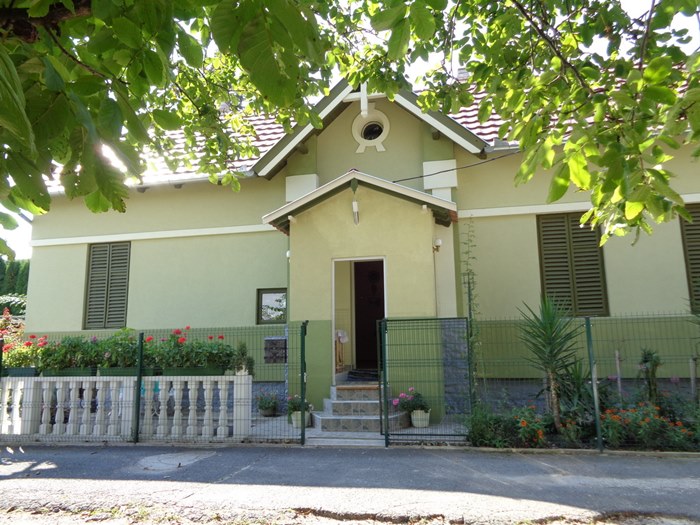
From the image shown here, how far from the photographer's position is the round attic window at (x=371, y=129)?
38.4ft

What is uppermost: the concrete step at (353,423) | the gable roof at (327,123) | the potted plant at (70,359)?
the gable roof at (327,123)

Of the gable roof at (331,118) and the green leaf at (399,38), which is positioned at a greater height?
the gable roof at (331,118)

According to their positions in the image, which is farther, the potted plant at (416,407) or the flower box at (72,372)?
the flower box at (72,372)

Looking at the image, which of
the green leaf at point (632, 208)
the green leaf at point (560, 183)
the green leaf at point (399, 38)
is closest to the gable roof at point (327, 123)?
the green leaf at point (399, 38)

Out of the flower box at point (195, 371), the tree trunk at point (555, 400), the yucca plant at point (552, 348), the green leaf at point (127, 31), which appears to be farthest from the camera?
the flower box at point (195, 371)

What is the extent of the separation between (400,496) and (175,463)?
3.47 m

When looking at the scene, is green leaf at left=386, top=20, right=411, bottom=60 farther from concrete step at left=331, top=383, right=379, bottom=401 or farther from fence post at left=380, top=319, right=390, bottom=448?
concrete step at left=331, top=383, right=379, bottom=401

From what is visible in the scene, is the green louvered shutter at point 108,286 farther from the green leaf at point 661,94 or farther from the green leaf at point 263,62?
the green leaf at point 661,94

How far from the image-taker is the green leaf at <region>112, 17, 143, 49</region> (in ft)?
7.10

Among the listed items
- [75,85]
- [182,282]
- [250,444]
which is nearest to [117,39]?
[75,85]

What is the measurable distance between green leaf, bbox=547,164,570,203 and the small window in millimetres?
9344

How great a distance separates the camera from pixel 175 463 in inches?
282

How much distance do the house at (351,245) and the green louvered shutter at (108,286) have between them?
0.12ft

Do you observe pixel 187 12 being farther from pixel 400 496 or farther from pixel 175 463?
pixel 175 463
